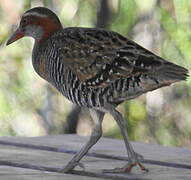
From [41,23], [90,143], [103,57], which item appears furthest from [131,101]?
[103,57]

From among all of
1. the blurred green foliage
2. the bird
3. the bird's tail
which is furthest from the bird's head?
the blurred green foliage

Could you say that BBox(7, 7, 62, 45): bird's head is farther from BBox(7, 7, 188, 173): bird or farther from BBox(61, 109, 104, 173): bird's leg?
BBox(61, 109, 104, 173): bird's leg

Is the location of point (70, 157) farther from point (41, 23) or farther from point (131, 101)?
point (131, 101)

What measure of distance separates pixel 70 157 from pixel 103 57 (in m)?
0.84

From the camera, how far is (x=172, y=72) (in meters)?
5.80

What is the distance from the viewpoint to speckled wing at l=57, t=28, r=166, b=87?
5.89 m

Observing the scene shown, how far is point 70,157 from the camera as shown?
21.2ft

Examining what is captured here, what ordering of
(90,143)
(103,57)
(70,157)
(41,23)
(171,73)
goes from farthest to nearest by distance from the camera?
1. (41,23)
2. (70,157)
3. (90,143)
4. (103,57)
5. (171,73)

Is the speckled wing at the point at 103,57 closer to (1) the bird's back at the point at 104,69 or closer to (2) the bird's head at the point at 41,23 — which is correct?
(1) the bird's back at the point at 104,69

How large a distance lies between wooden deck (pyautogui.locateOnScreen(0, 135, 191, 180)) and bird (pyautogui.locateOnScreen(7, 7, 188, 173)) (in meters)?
0.11

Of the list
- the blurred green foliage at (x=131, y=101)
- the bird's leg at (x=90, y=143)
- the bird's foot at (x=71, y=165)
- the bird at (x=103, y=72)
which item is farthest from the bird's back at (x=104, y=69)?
the blurred green foliage at (x=131, y=101)

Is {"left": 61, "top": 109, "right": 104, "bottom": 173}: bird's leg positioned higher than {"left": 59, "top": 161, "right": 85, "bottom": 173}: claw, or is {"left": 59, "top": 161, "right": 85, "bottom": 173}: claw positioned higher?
{"left": 61, "top": 109, "right": 104, "bottom": 173}: bird's leg

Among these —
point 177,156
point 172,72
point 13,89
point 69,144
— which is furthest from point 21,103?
point 172,72

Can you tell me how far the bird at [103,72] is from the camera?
5863 millimetres
